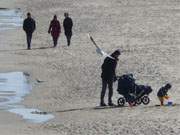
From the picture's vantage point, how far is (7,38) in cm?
3566

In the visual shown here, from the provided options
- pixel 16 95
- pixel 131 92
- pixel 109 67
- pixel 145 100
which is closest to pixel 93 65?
pixel 16 95

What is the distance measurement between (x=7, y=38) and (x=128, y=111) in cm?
1752

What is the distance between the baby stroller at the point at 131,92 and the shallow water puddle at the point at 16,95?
1898mm

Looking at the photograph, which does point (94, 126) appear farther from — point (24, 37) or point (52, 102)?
point (24, 37)

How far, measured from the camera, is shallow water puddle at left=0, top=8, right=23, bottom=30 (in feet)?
134

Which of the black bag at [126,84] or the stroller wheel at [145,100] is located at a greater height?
the black bag at [126,84]

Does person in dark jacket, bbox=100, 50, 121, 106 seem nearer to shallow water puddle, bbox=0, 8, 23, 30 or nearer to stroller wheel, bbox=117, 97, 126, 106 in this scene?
stroller wheel, bbox=117, 97, 126, 106

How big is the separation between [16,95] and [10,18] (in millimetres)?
24154

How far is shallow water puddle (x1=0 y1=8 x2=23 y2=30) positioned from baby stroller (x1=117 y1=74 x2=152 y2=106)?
2067cm

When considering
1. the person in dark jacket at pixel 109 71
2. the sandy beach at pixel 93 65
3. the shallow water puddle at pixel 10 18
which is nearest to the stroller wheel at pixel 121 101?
the person in dark jacket at pixel 109 71

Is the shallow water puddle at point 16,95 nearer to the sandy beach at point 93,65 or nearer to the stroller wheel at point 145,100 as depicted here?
the sandy beach at point 93,65

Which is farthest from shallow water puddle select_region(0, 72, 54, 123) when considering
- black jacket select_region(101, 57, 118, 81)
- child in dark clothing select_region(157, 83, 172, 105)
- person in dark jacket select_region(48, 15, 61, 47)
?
person in dark jacket select_region(48, 15, 61, 47)

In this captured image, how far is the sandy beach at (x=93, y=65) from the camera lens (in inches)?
691

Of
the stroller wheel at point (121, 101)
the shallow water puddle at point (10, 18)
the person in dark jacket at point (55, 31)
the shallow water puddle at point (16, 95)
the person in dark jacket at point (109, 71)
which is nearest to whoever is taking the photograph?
the shallow water puddle at point (16, 95)
